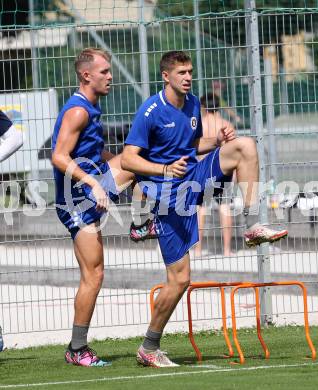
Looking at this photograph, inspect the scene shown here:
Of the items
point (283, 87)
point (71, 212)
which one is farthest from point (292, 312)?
point (71, 212)

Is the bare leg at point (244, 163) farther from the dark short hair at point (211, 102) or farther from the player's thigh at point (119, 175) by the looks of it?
the dark short hair at point (211, 102)

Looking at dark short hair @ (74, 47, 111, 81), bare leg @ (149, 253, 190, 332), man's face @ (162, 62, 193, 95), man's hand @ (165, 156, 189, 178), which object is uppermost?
dark short hair @ (74, 47, 111, 81)

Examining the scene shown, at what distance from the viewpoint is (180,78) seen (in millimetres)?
8953

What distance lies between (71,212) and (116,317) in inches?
145

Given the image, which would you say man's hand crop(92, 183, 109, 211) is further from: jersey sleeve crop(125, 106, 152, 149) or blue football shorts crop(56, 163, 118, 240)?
jersey sleeve crop(125, 106, 152, 149)

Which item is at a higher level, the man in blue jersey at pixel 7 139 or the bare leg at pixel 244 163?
the man in blue jersey at pixel 7 139

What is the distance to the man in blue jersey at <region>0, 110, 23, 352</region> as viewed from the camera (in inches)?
359

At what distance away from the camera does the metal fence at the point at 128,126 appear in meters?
11.8

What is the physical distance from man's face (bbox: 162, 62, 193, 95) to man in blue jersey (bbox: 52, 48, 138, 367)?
539 mm

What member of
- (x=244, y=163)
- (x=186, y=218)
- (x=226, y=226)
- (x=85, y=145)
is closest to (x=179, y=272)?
(x=186, y=218)

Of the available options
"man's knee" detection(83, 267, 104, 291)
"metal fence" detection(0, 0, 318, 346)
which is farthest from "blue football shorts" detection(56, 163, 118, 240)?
"metal fence" detection(0, 0, 318, 346)

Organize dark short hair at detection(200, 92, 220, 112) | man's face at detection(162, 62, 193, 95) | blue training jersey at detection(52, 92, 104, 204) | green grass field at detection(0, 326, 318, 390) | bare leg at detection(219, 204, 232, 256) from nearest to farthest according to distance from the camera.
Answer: green grass field at detection(0, 326, 318, 390) < man's face at detection(162, 62, 193, 95) < blue training jersey at detection(52, 92, 104, 204) < dark short hair at detection(200, 92, 220, 112) < bare leg at detection(219, 204, 232, 256)

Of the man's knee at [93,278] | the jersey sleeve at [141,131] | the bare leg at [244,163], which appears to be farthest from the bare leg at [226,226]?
the jersey sleeve at [141,131]

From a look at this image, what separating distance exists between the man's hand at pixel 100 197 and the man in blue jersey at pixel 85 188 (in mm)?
244
